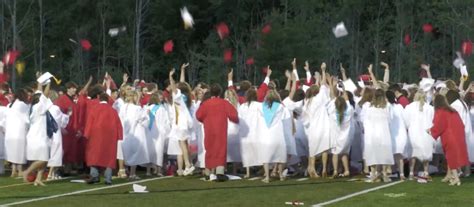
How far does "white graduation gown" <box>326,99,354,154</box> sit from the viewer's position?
69.4 ft

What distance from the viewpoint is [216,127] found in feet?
67.5

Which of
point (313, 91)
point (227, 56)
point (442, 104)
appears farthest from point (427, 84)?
point (227, 56)

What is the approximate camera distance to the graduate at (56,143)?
66.9 ft

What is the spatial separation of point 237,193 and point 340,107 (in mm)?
4173

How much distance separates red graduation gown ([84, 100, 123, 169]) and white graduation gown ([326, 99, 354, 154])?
477 centimetres

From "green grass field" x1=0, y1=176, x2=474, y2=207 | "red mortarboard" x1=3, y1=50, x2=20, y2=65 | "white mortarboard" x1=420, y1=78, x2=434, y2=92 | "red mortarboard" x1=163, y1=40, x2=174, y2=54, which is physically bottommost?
"green grass field" x1=0, y1=176, x2=474, y2=207

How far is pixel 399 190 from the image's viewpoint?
59.8 ft

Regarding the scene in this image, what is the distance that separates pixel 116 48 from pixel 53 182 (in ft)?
211

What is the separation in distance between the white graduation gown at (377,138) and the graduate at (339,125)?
1128mm

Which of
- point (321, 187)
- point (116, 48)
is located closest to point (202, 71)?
point (116, 48)

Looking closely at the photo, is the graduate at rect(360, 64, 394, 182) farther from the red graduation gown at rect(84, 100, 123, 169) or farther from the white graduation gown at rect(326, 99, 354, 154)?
the red graduation gown at rect(84, 100, 123, 169)

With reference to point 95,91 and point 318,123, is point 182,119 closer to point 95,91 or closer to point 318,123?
point 95,91

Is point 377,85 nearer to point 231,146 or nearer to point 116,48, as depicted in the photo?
point 231,146

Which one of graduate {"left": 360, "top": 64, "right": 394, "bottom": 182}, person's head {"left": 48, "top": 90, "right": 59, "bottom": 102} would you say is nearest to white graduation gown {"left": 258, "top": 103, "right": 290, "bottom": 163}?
graduate {"left": 360, "top": 64, "right": 394, "bottom": 182}
